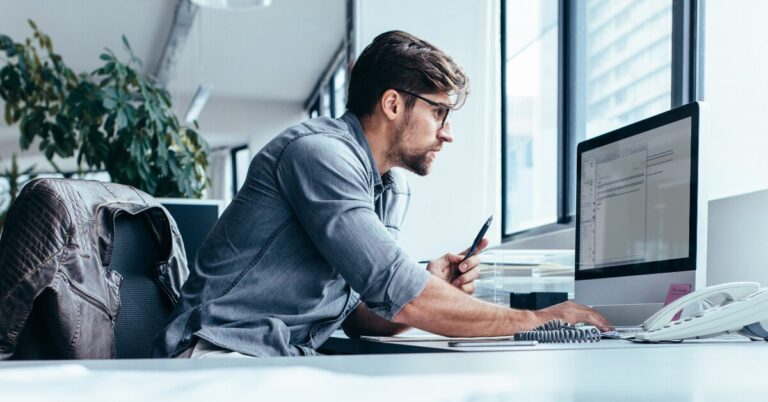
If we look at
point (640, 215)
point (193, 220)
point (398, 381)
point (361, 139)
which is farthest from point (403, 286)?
point (193, 220)

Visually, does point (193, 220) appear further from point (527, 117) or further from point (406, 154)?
point (527, 117)

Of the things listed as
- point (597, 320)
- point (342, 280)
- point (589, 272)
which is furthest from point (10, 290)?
point (589, 272)

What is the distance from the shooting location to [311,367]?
39 cm

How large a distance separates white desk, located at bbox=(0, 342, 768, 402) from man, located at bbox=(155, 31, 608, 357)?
134 cm

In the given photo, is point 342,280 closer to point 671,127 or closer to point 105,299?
point 105,299

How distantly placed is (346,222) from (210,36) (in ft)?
23.0

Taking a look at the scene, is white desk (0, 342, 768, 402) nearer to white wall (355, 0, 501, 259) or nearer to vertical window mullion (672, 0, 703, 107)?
vertical window mullion (672, 0, 703, 107)

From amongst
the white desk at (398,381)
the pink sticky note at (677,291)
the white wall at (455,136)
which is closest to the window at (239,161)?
the white wall at (455,136)

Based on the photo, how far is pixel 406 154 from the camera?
85.4 inches

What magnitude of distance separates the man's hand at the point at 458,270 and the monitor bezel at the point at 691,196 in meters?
0.26

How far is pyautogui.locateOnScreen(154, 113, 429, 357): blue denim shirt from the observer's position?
1780 mm

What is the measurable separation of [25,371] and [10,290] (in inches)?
58.2

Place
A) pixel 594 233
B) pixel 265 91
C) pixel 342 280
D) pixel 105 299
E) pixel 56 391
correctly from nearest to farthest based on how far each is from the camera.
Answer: pixel 56 391 → pixel 105 299 → pixel 342 280 → pixel 594 233 → pixel 265 91

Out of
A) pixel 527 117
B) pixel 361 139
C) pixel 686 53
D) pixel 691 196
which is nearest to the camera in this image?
pixel 691 196
